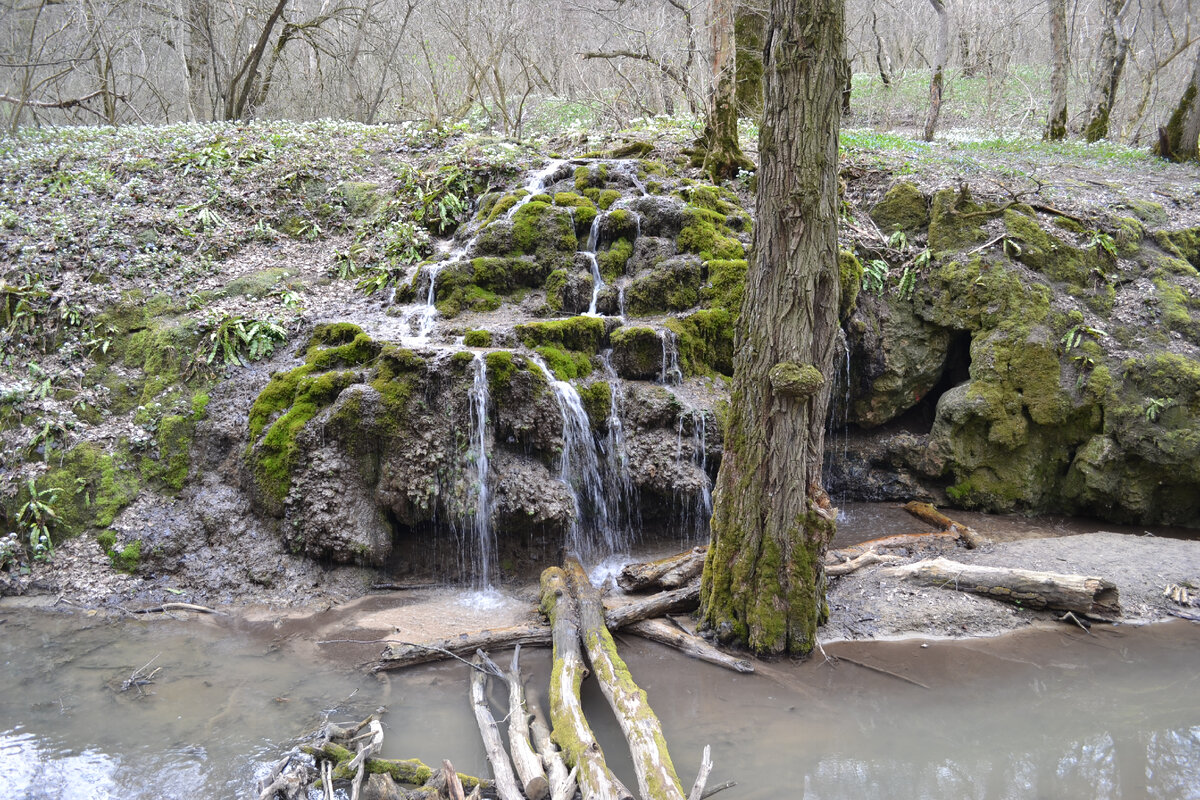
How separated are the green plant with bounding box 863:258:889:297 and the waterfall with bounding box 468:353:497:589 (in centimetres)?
552

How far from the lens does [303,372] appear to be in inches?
300

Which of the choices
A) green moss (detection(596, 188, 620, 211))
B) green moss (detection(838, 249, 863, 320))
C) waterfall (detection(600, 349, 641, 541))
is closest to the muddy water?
waterfall (detection(600, 349, 641, 541))

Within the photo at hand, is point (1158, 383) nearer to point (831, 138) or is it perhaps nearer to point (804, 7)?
point (831, 138)

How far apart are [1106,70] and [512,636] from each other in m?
18.0

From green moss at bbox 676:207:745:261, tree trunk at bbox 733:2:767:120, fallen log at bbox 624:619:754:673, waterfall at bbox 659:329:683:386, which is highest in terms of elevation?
tree trunk at bbox 733:2:767:120

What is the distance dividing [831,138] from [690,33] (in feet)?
39.5

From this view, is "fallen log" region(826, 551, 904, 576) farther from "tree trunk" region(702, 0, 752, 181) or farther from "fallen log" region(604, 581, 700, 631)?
"tree trunk" region(702, 0, 752, 181)

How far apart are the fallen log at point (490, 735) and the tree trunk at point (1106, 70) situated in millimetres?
17909

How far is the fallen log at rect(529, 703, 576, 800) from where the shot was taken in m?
3.63

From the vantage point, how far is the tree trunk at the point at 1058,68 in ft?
48.3

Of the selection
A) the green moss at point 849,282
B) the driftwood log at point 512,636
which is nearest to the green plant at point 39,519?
the driftwood log at point 512,636

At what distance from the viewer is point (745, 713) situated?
15.5 feet

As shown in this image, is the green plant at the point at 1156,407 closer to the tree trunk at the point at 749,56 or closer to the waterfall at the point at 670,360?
the waterfall at the point at 670,360

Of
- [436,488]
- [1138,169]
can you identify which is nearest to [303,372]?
[436,488]
